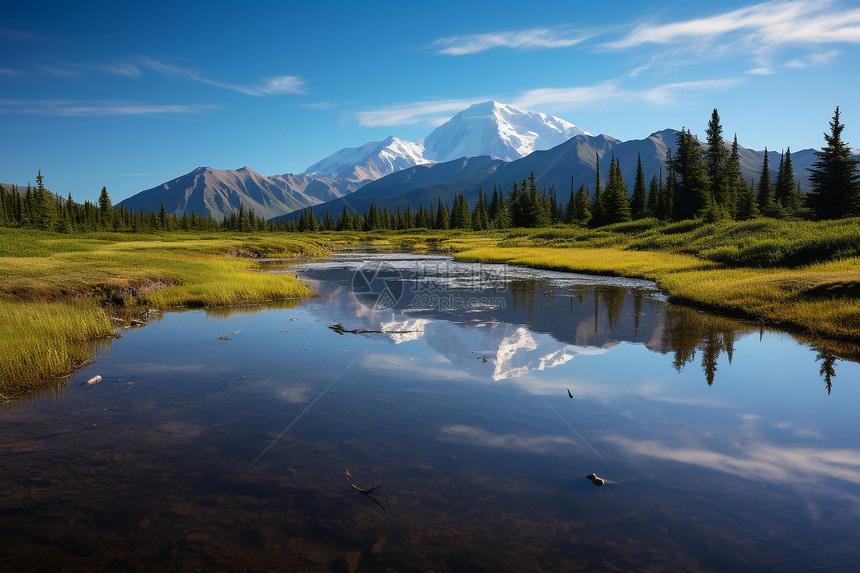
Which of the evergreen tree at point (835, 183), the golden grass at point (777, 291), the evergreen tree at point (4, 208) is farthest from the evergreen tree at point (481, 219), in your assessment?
the evergreen tree at point (4, 208)

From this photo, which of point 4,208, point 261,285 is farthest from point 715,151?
point 4,208

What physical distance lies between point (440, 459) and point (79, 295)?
22.3 m

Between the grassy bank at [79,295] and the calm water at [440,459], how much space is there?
1374mm

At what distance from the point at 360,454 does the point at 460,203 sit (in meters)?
151

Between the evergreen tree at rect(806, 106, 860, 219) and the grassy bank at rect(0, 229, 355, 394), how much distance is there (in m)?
57.7

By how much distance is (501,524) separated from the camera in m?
6.90

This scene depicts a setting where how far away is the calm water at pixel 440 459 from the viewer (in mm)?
6387

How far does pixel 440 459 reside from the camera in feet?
28.8

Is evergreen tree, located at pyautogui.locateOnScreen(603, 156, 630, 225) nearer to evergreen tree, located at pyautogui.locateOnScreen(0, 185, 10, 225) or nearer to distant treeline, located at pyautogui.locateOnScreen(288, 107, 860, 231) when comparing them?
distant treeline, located at pyautogui.locateOnScreen(288, 107, 860, 231)

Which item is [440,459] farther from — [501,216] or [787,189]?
[501,216]

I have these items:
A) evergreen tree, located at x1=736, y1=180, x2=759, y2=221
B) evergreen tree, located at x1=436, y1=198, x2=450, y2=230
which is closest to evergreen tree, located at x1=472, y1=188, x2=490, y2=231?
evergreen tree, located at x1=436, y1=198, x2=450, y2=230

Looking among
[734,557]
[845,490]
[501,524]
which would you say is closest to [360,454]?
[501,524]

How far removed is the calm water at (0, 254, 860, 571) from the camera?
21.0ft

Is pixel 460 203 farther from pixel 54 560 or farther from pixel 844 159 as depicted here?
pixel 54 560
